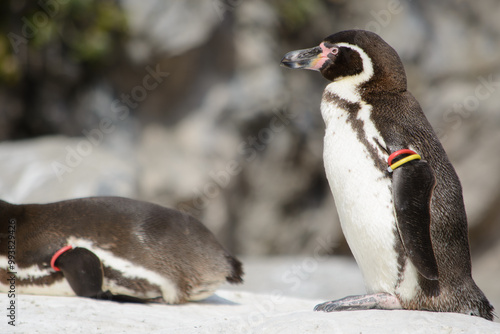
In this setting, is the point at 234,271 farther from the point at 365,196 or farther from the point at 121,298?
the point at 365,196

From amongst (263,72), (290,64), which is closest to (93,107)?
(263,72)

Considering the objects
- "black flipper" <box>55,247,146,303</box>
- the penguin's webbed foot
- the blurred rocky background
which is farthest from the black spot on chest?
the blurred rocky background

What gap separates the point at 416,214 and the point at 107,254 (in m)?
1.07

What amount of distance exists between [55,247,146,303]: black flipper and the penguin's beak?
0.94 m

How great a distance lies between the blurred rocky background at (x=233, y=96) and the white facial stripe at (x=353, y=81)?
3.53 m

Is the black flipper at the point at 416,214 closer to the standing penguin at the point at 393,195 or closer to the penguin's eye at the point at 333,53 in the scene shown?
the standing penguin at the point at 393,195

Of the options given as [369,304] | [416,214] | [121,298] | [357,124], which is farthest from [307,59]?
[121,298]

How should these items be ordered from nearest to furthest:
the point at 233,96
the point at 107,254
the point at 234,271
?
the point at 107,254, the point at 234,271, the point at 233,96

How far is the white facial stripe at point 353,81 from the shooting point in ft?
6.29

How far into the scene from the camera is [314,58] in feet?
6.58

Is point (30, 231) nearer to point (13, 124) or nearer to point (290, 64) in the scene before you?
point (290, 64)

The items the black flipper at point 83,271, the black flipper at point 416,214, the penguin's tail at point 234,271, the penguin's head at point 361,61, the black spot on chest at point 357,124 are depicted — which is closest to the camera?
the black flipper at point 416,214

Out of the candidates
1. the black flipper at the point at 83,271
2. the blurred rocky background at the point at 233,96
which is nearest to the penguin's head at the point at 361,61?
the black flipper at the point at 83,271

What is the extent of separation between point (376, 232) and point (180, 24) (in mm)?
4029
